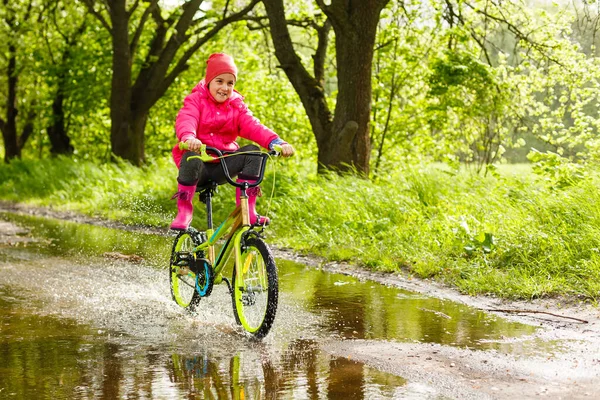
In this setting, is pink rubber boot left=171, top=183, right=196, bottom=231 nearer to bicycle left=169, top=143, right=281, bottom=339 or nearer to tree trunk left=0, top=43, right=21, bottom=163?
bicycle left=169, top=143, right=281, bottom=339

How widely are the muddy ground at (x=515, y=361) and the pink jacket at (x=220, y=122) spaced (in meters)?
1.84

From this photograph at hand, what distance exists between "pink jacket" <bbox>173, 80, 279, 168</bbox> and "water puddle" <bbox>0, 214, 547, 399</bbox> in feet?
4.63

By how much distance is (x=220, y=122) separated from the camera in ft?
21.9

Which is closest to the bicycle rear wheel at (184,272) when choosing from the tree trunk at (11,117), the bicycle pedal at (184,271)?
the bicycle pedal at (184,271)

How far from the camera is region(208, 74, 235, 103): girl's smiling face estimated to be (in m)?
6.63

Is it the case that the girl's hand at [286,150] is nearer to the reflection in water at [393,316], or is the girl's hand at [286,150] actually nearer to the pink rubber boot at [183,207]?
the pink rubber boot at [183,207]

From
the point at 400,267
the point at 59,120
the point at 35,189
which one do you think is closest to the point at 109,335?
the point at 400,267

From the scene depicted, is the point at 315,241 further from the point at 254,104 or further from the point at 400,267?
the point at 254,104

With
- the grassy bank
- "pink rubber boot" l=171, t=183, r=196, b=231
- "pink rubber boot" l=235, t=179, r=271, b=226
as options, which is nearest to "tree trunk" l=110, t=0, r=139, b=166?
the grassy bank

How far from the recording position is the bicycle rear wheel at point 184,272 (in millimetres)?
7051

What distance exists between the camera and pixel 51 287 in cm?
807

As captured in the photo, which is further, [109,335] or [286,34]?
[286,34]

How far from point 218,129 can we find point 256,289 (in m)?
1.44

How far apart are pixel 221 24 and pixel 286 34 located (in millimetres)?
5031
